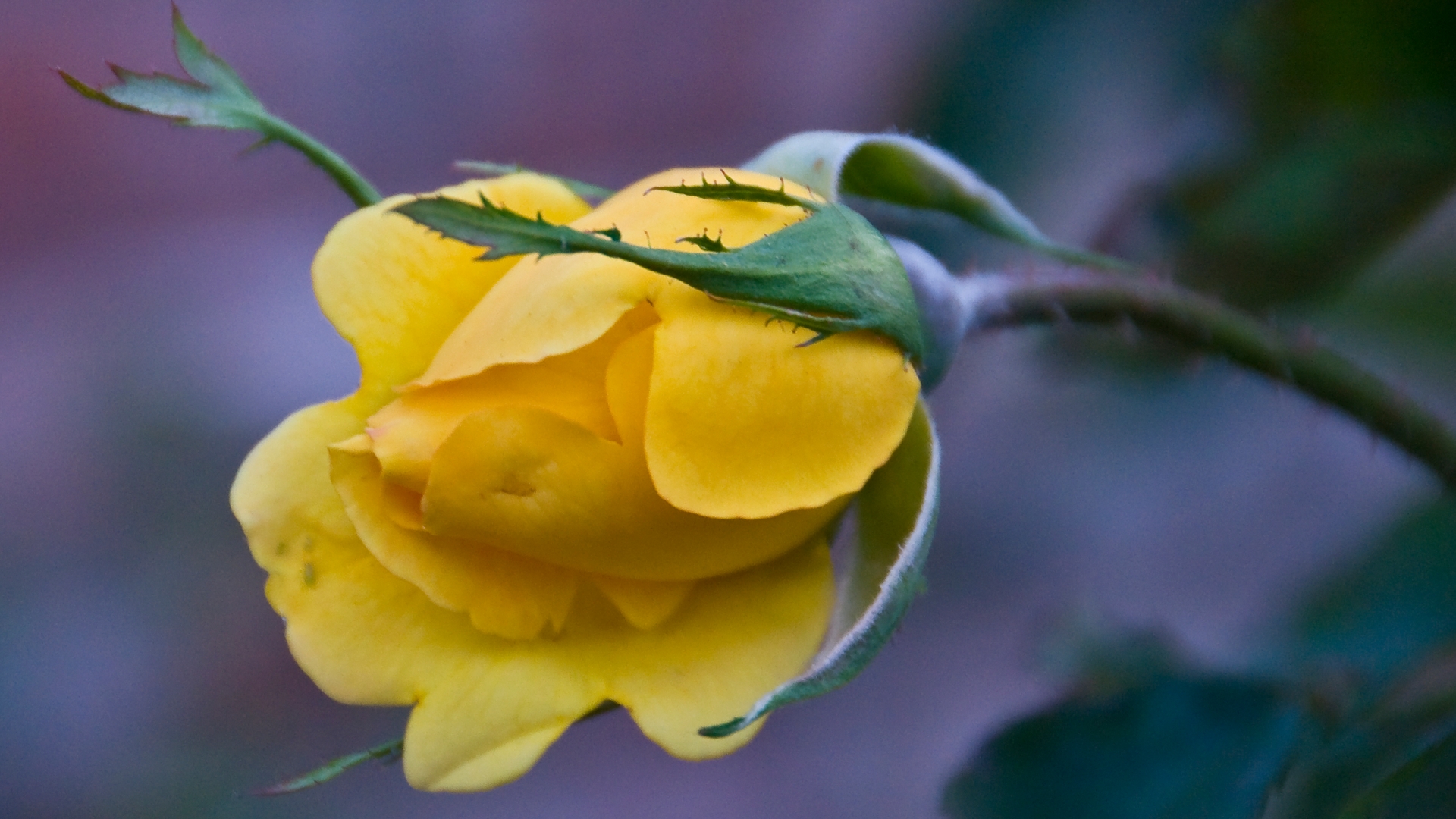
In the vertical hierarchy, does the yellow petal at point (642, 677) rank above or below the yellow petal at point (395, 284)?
below

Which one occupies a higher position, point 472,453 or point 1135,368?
point 472,453

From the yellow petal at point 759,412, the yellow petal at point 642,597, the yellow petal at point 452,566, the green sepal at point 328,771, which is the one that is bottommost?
the green sepal at point 328,771

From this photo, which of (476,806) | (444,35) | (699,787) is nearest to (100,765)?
(476,806)

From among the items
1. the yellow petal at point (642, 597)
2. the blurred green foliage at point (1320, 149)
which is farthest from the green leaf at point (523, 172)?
the blurred green foliage at point (1320, 149)

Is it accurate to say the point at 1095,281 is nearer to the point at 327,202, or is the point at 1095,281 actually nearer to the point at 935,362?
the point at 935,362

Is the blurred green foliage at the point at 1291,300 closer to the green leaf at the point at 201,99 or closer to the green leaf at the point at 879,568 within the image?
the green leaf at the point at 879,568

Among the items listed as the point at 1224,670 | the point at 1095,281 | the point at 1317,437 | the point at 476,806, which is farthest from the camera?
the point at 476,806

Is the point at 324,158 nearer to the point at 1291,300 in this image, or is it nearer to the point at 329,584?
the point at 329,584
